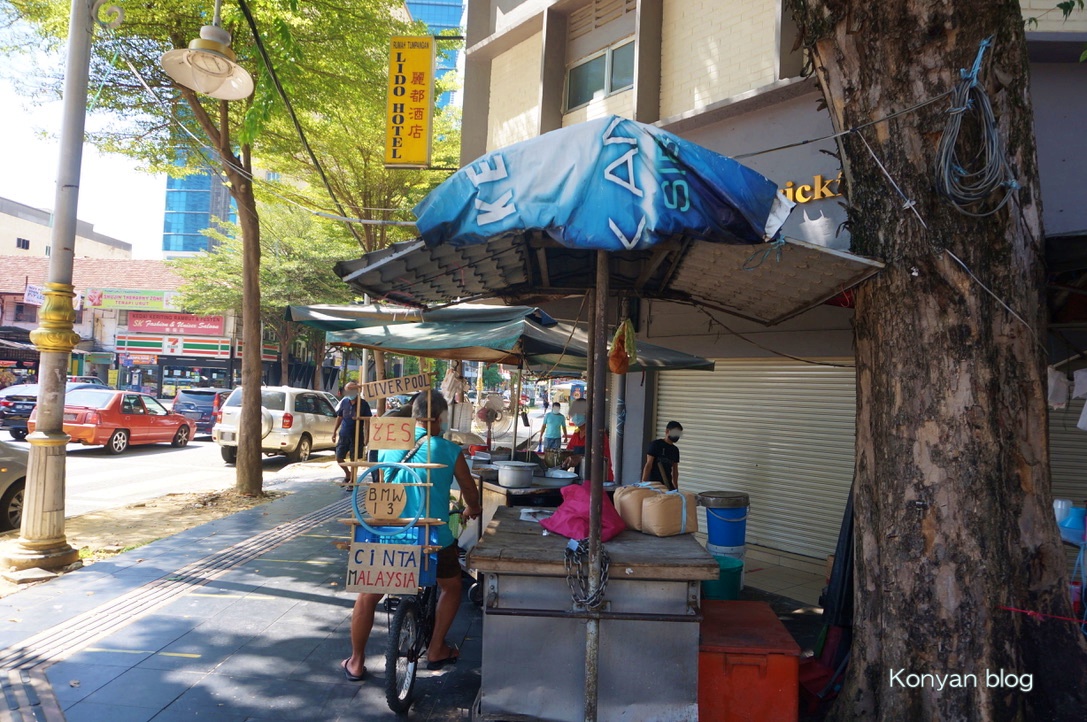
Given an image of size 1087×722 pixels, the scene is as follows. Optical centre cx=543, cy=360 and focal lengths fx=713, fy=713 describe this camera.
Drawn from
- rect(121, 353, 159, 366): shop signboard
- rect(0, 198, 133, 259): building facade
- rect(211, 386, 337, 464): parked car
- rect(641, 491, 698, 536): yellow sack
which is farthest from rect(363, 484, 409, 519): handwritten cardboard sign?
rect(0, 198, 133, 259): building facade

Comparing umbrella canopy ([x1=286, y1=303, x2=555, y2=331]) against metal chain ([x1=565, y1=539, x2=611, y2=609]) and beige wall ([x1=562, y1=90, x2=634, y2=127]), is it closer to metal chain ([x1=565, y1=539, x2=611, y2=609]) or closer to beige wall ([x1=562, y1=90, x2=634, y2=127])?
metal chain ([x1=565, y1=539, x2=611, y2=609])

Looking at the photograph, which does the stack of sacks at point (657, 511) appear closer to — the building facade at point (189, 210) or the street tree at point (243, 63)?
the street tree at point (243, 63)

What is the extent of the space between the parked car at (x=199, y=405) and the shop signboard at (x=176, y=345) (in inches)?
595

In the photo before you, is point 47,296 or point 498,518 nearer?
point 498,518

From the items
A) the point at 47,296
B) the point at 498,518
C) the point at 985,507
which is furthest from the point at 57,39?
the point at 985,507

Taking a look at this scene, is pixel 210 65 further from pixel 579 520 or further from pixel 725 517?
pixel 725 517

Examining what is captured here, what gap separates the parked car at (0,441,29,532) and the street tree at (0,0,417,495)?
311cm

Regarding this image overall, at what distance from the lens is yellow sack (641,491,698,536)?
4336 millimetres

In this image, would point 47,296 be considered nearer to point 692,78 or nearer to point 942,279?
point 942,279

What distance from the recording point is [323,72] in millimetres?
11609

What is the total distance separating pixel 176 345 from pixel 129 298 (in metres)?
3.42

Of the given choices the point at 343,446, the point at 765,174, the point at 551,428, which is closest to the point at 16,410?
the point at 343,446

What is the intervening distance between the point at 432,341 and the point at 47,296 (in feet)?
12.2

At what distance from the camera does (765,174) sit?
8648 mm
